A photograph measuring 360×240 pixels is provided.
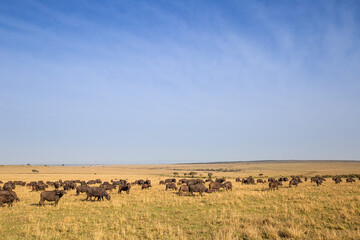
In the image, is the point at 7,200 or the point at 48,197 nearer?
the point at 7,200

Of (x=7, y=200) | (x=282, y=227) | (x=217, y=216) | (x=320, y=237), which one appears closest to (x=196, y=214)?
(x=217, y=216)

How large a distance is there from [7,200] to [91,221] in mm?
9497

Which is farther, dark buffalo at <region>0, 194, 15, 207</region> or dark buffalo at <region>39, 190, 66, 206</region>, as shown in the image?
dark buffalo at <region>39, 190, 66, 206</region>

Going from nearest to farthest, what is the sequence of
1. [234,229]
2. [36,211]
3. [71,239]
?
[71,239]
[234,229]
[36,211]

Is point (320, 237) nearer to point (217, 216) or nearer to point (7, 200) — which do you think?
point (217, 216)

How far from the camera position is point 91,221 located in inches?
521

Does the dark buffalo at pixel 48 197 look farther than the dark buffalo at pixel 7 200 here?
Yes

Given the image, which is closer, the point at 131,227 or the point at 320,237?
the point at 320,237

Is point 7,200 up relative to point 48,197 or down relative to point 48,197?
down

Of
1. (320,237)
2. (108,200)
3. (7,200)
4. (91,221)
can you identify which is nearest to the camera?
(320,237)

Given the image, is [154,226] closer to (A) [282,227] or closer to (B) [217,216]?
(B) [217,216]

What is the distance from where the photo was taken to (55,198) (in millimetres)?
18281

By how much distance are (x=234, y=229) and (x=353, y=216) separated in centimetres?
774

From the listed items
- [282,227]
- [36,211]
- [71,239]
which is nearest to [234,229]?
[282,227]
